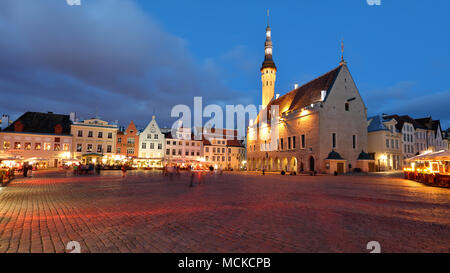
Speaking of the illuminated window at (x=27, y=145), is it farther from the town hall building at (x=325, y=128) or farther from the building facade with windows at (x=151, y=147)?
the town hall building at (x=325, y=128)

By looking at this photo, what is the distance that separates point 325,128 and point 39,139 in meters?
56.5

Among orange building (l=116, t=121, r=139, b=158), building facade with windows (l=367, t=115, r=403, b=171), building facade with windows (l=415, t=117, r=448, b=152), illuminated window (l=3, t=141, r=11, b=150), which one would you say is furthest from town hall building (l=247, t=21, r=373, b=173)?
illuminated window (l=3, t=141, r=11, b=150)

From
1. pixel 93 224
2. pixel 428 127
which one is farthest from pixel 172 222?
pixel 428 127

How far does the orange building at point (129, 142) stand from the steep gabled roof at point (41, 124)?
35.8 ft

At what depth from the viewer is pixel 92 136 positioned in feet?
182

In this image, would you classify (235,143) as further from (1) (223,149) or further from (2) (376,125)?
(2) (376,125)

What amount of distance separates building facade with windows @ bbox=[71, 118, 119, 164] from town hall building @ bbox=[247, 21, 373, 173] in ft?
127

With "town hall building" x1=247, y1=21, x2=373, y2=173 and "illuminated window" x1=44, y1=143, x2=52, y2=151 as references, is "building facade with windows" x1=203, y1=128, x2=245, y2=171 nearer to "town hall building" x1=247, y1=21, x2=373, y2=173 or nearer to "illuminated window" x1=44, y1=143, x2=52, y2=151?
"town hall building" x1=247, y1=21, x2=373, y2=173

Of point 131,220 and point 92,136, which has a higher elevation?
point 92,136

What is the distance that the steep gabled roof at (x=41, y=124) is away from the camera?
4950cm

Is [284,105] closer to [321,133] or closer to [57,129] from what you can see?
[321,133]

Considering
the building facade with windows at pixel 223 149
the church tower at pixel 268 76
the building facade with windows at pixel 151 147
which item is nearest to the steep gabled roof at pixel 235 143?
the building facade with windows at pixel 223 149
